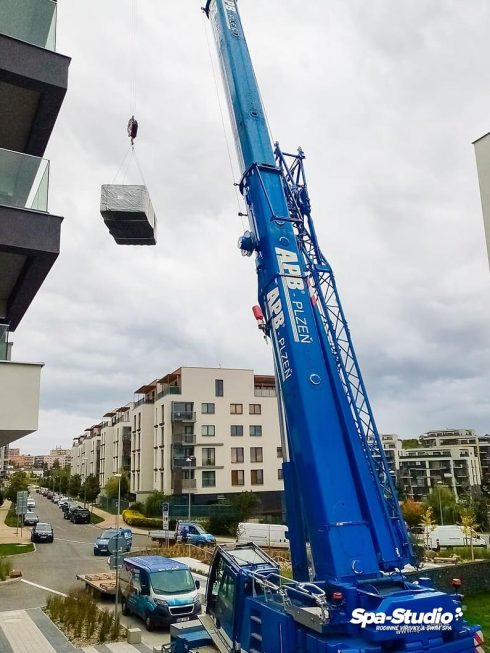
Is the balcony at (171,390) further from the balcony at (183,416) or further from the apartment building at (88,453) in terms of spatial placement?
the apartment building at (88,453)

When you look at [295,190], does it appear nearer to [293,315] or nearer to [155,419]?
[293,315]

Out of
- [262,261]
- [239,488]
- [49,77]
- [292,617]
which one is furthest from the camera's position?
[239,488]

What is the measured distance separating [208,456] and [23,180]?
52.0m

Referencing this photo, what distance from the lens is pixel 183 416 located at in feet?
190

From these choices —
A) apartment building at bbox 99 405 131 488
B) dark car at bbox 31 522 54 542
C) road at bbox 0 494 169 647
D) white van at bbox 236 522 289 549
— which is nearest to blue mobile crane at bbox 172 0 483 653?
road at bbox 0 494 169 647

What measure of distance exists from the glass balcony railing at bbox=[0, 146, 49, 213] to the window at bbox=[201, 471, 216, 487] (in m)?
51.4

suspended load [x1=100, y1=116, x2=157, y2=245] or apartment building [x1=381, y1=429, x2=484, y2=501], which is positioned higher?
suspended load [x1=100, y1=116, x2=157, y2=245]

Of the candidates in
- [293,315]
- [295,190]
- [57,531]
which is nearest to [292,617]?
[293,315]

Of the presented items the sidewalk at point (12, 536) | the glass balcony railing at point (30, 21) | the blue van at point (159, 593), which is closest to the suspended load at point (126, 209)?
the glass balcony railing at point (30, 21)

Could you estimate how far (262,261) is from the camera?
9.33m

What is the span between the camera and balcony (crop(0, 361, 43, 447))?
7047mm

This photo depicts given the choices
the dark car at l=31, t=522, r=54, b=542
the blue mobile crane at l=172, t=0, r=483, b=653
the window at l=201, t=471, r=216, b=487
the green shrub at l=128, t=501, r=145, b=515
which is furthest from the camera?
the green shrub at l=128, t=501, r=145, b=515

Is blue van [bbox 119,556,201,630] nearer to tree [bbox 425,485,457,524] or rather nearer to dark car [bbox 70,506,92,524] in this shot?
tree [bbox 425,485,457,524]

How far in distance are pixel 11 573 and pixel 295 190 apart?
21463 mm
